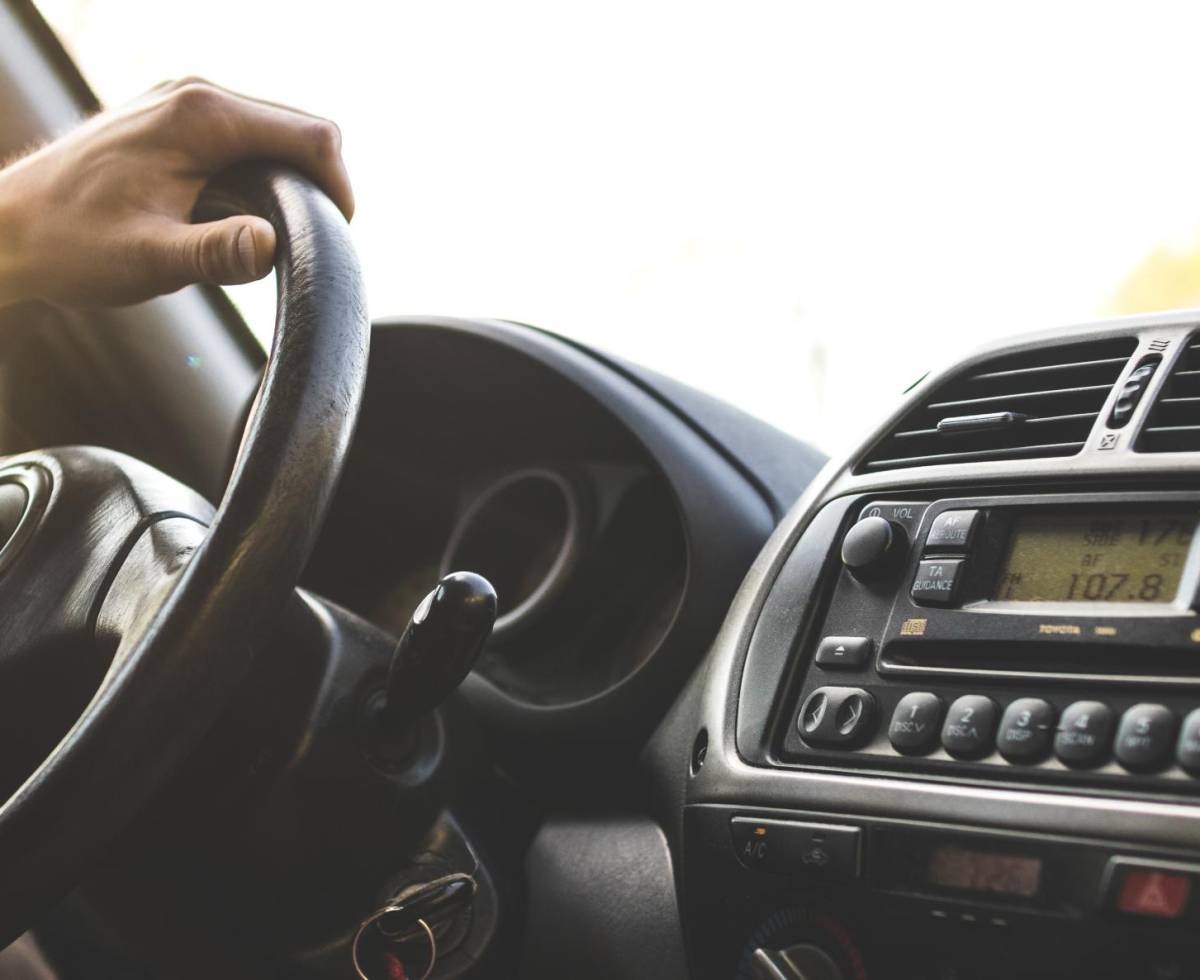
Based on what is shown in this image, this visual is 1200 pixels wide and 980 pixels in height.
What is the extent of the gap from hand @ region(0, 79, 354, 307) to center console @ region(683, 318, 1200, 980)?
1.60ft

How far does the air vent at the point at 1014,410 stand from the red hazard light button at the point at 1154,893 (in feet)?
1.02

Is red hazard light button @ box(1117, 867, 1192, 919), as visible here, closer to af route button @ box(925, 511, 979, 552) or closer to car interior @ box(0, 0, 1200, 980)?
car interior @ box(0, 0, 1200, 980)

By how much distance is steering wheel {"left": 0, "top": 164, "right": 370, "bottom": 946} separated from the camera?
0.70 metres

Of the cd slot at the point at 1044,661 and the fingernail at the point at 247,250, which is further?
the fingernail at the point at 247,250

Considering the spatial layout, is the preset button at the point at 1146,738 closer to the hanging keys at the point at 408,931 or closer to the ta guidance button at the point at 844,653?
the ta guidance button at the point at 844,653

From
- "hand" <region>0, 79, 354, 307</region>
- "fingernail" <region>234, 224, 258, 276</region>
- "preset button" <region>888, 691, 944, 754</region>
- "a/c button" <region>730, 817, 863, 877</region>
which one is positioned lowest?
"a/c button" <region>730, 817, 863, 877</region>

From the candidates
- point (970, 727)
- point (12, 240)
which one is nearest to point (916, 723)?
point (970, 727)

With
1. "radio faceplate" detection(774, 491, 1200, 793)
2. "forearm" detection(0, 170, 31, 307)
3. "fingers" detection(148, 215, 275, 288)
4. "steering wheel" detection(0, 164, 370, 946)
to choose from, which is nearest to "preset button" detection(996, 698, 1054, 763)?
"radio faceplate" detection(774, 491, 1200, 793)

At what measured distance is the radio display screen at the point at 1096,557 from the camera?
841 mm

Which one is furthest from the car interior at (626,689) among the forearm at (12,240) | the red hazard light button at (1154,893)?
the forearm at (12,240)

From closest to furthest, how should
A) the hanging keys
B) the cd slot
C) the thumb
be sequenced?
the cd slot, the thumb, the hanging keys

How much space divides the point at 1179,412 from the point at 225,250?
67cm

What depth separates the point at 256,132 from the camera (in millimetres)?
984

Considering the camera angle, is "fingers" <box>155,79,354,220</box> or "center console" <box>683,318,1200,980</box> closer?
"center console" <box>683,318,1200,980</box>
